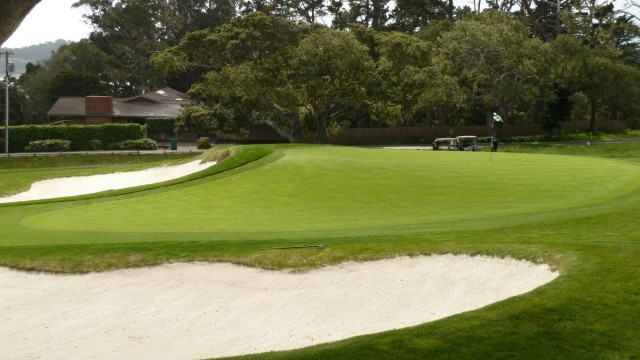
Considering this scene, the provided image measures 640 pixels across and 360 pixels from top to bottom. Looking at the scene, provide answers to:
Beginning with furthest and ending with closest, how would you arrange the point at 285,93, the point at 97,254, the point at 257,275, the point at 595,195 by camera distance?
A: 1. the point at 285,93
2. the point at 595,195
3. the point at 97,254
4. the point at 257,275

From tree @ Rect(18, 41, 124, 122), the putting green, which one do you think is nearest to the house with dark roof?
tree @ Rect(18, 41, 124, 122)

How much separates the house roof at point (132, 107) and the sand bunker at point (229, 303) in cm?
7027

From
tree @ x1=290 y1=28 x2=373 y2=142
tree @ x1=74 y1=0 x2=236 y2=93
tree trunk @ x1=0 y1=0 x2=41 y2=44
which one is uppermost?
tree @ x1=74 y1=0 x2=236 y2=93

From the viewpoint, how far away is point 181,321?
11633 millimetres

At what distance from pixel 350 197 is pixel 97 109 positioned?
6740 cm

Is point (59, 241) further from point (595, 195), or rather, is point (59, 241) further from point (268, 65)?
point (268, 65)

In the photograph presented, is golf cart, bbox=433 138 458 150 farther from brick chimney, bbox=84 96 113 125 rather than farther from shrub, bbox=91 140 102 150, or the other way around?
brick chimney, bbox=84 96 113 125

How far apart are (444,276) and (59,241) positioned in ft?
32.0

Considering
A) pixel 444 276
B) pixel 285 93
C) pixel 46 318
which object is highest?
pixel 285 93

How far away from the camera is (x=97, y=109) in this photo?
82812 millimetres

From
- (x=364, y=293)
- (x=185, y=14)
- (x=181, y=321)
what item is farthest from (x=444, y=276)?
(x=185, y=14)

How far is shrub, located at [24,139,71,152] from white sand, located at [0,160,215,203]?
94.0ft

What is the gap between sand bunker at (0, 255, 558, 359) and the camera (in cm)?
1059

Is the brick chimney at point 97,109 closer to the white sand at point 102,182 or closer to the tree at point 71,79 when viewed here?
the tree at point 71,79
